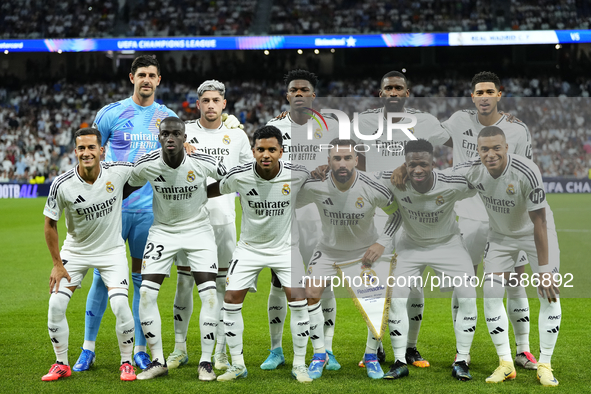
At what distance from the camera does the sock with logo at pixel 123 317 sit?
478 cm

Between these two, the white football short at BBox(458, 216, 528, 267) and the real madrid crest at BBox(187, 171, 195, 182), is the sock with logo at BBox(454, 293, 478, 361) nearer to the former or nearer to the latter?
the white football short at BBox(458, 216, 528, 267)

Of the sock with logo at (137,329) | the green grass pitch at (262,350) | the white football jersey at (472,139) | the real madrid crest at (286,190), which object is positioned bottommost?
the green grass pitch at (262,350)

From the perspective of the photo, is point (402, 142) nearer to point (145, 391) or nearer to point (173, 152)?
point (173, 152)

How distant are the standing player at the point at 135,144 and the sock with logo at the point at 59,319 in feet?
1.37

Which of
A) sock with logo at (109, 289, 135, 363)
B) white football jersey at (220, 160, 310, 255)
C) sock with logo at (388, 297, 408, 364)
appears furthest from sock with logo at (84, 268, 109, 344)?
sock with logo at (388, 297, 408, 364)

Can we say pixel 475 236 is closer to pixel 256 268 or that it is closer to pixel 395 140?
pixel 395 140

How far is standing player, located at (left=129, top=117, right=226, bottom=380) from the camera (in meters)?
4.84

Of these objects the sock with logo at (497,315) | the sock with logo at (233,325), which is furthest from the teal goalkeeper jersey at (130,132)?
the sock with logo at (497,315)

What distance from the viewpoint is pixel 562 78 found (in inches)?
1111

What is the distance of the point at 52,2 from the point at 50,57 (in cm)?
277

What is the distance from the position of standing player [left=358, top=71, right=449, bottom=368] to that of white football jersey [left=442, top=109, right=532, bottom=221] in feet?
0.46

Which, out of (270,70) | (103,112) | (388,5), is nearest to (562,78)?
(388,5)

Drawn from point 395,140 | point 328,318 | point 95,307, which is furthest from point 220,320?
point 395,140

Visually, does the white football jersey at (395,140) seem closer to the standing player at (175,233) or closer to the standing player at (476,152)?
the standing player at (476,152)
